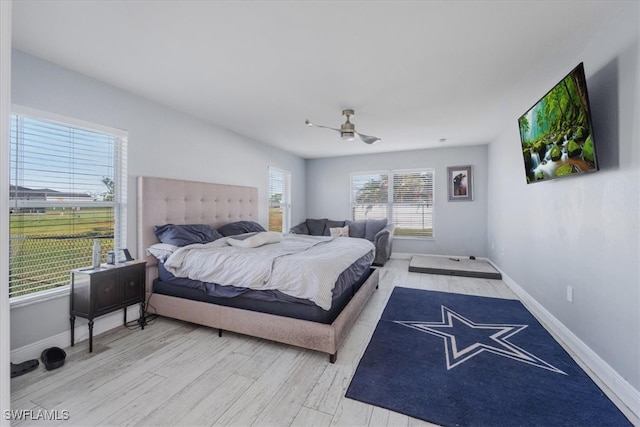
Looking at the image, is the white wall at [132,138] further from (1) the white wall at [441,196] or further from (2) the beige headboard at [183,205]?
(1) the white wall at [441,196]

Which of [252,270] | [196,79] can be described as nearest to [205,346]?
[252,270]

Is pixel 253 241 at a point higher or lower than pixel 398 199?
Result: lower

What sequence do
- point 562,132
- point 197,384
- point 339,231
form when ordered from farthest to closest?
1. point 339,231
2. point 562,132
3. point 197,384

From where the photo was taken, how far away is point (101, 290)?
2.40 meters

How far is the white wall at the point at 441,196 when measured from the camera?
224 inches

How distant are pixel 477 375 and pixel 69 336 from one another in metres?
3.43

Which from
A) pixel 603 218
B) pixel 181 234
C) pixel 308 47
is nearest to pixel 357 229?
pixel 181 234

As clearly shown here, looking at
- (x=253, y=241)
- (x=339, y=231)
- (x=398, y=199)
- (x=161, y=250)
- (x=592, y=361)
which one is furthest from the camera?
(x=398, y=199)

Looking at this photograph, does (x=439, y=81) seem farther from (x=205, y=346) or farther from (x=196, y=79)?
(x=205, y=346)

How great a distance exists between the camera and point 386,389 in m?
1.85

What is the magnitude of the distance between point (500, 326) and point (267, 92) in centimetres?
348

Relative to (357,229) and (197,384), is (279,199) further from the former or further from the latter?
(197,384)

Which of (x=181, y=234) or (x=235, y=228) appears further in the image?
(x=235, y=228)

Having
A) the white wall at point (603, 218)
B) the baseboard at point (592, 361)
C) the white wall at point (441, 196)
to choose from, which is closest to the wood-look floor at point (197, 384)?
the baseboard at point (592, 361)
